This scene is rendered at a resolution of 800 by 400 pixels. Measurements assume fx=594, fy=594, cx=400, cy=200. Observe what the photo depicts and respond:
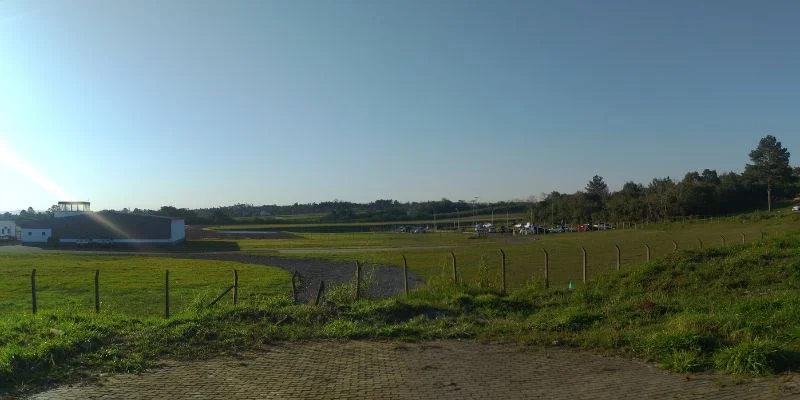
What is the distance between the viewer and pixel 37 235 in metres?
84.8

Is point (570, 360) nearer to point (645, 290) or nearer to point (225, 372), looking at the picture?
point (225, 372)

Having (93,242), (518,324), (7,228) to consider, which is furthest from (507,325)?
(7,228)

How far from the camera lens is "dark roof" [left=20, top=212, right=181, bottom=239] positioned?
274ft

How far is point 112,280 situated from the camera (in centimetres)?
3097

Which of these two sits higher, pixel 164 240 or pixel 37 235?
pixel 37 235

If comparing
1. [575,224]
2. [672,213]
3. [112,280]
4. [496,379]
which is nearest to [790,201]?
[672,213]

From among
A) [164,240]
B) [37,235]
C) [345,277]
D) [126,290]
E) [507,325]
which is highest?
[37,235]

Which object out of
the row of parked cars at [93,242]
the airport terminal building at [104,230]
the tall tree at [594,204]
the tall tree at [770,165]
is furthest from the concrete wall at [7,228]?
the tall tree at [770,165]

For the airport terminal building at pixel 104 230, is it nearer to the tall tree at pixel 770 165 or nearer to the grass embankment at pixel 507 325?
the grass embankment at pixel 507 325

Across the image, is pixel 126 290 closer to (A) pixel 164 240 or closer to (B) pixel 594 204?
(A) pixel 164 240

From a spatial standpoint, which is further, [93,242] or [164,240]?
[164,240]

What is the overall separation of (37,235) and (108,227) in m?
10.8

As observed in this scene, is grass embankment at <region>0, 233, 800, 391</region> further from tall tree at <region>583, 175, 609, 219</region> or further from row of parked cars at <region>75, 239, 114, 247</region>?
tall tree at <region>583, 175, 609, 219</region>

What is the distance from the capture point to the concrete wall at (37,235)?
84500mm
